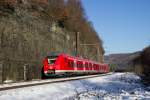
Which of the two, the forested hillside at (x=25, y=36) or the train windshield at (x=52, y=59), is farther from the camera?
the train windshield at (x=52, y=59)

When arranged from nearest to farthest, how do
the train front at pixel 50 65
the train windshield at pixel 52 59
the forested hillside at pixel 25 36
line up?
the forested hillside at pixel 25 36, the train front at pixel 50 65, the train windshield at pixel 52 59

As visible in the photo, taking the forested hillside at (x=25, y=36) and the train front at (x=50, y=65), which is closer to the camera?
Answer: the forested hillside at (x=25, y=36)

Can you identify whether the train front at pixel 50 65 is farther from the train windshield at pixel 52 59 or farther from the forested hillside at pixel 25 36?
the forested hillside at pixel 25 36

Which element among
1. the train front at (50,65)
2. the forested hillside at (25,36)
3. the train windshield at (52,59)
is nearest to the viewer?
the forested hillside at (25,36)

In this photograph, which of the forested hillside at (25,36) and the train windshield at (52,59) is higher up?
the forested hillside at (25,36)

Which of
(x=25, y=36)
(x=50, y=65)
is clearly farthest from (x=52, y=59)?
(x=25, y=36)

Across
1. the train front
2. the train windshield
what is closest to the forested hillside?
the train front

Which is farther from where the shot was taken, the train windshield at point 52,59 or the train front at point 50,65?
the train windshield at point 52,59

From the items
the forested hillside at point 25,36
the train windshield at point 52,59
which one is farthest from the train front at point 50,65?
the forested hillside at point 25,36

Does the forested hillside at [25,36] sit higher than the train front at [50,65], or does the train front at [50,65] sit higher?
the forested hillside at [25,36]

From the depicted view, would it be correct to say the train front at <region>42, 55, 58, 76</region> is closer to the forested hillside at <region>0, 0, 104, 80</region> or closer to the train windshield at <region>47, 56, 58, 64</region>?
the train windshield at <region>47, 56, 58, 64</region>

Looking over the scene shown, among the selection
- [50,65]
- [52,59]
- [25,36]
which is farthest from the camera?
[25,36]

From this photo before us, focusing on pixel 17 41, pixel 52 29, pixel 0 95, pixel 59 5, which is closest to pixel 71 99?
pixel 0 95

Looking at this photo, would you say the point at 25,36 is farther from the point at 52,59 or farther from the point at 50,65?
the point at 50,65
